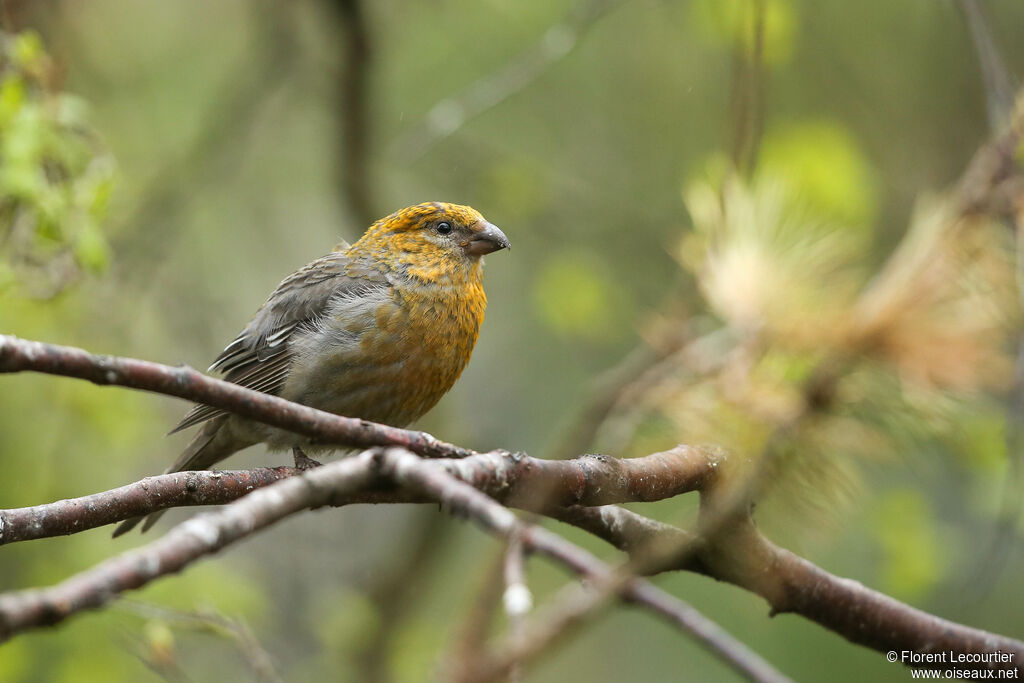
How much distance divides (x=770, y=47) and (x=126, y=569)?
5710 millimetres

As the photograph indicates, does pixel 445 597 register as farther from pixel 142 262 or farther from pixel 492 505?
pixel 492 505

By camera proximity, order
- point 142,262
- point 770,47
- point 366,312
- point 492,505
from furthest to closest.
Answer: point 142,262
point 770,47
point 366,312
point 492,505

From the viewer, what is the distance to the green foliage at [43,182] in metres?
4.26

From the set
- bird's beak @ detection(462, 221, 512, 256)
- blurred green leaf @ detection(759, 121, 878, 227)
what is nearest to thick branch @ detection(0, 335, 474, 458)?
bird's beak @ detection(462, 221, 512, 256)

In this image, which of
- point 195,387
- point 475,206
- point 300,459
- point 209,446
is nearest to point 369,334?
point 300,459

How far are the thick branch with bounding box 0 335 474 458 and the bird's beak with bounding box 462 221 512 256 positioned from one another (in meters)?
2.82

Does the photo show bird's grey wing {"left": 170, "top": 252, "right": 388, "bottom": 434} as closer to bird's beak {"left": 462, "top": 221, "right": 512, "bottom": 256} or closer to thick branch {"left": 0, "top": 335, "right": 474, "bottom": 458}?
bird's beak {"left": 462, "top": 221, "right": 512, "bottom": 256}

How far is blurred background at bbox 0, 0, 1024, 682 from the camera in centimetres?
512

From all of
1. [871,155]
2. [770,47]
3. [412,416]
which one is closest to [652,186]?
[871,155]

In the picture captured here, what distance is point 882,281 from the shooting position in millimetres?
2801

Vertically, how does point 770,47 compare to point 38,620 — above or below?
above

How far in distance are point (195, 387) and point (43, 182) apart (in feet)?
9.14

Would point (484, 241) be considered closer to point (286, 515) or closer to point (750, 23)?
point (750, 23)

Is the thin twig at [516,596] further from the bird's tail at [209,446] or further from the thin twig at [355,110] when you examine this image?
the thin twig at [355,110]
